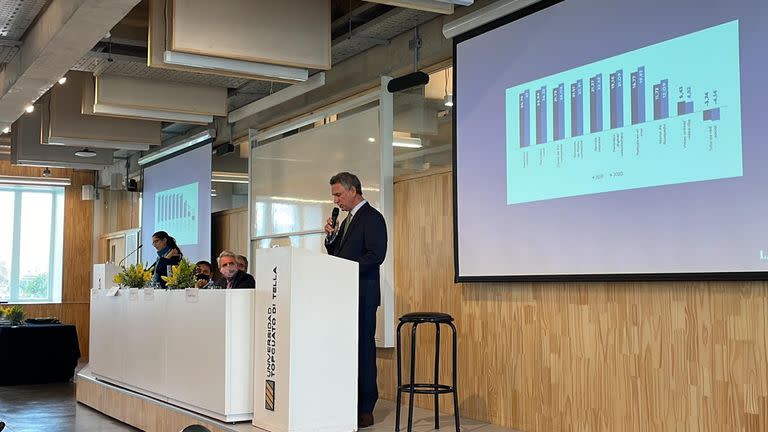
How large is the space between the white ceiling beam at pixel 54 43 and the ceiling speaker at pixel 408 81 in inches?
80.5

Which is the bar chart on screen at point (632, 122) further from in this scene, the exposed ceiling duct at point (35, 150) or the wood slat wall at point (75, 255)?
the wood slat wall at point (75, 255)

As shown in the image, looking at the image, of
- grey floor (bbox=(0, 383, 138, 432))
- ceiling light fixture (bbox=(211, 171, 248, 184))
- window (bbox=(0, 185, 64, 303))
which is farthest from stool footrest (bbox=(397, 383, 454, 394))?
window (bbox=(0, 185, 64, 303))

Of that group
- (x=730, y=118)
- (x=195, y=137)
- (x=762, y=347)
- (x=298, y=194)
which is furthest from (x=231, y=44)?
(x=195, y=137)

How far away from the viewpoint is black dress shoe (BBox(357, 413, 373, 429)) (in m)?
4.87

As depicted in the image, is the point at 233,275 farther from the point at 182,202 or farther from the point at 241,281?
the point at 182,202

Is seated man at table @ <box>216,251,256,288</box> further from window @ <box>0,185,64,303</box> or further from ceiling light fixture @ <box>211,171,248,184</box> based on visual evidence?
window @ <box>0,185,64,303</box>

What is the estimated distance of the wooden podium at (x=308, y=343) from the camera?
4.41m

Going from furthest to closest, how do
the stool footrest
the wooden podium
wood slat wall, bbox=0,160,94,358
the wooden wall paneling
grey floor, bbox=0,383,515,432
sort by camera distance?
the wooden wall paneling
wood slat wall, bbox=0,160,94,358
grey floor, bbox=0,383,515,432
the stool footrest
the wooden podium

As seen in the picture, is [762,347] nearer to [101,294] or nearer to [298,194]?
[298,194]

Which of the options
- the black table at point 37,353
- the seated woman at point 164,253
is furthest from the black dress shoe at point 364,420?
the black table at point 37,353

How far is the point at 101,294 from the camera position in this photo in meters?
7.27

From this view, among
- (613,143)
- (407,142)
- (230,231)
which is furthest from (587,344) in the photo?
(230,231)

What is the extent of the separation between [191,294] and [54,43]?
6.87 ft

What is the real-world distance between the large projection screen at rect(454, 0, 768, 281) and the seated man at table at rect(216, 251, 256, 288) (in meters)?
1.60
